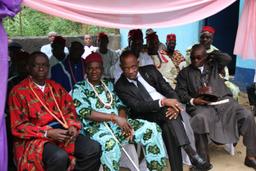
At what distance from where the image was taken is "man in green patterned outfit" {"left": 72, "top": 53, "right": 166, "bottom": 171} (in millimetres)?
3580

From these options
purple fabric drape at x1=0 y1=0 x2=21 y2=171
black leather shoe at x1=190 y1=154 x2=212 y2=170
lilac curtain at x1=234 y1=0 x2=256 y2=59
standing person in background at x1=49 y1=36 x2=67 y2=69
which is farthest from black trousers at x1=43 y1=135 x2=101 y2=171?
lilac curtain at x1=234 y1=0 x2=256 y2=59

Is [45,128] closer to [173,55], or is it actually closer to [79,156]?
[79,156]

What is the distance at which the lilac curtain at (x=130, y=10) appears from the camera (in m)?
3.21

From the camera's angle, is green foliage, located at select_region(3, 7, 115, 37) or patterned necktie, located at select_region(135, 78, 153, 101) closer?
patterned necktie, located at select_region(135, 78, 153, 101)

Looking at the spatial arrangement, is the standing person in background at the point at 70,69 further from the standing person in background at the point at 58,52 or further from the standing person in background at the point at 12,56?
the standing person in background at the point at 12,56

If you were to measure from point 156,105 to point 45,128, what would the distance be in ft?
3.86

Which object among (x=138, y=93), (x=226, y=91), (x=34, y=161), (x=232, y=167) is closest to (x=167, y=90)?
(x=138, y=93)

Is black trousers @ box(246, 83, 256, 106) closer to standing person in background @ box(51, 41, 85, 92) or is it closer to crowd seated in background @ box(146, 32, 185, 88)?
crowd seated in background @ box(146, 32, 185, 88)

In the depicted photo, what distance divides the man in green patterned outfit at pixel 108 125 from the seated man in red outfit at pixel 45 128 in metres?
0.11

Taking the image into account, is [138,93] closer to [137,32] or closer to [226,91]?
[226,91]

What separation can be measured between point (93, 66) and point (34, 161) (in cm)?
116

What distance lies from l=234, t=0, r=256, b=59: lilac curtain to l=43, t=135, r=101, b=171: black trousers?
2.16 m

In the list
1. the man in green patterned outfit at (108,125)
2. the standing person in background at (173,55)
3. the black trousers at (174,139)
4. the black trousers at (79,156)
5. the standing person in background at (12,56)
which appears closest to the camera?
the black trousers at (79,156)

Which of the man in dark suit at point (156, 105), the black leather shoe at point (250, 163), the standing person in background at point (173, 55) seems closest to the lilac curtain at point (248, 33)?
the man in dark suit at point (156, 105)
